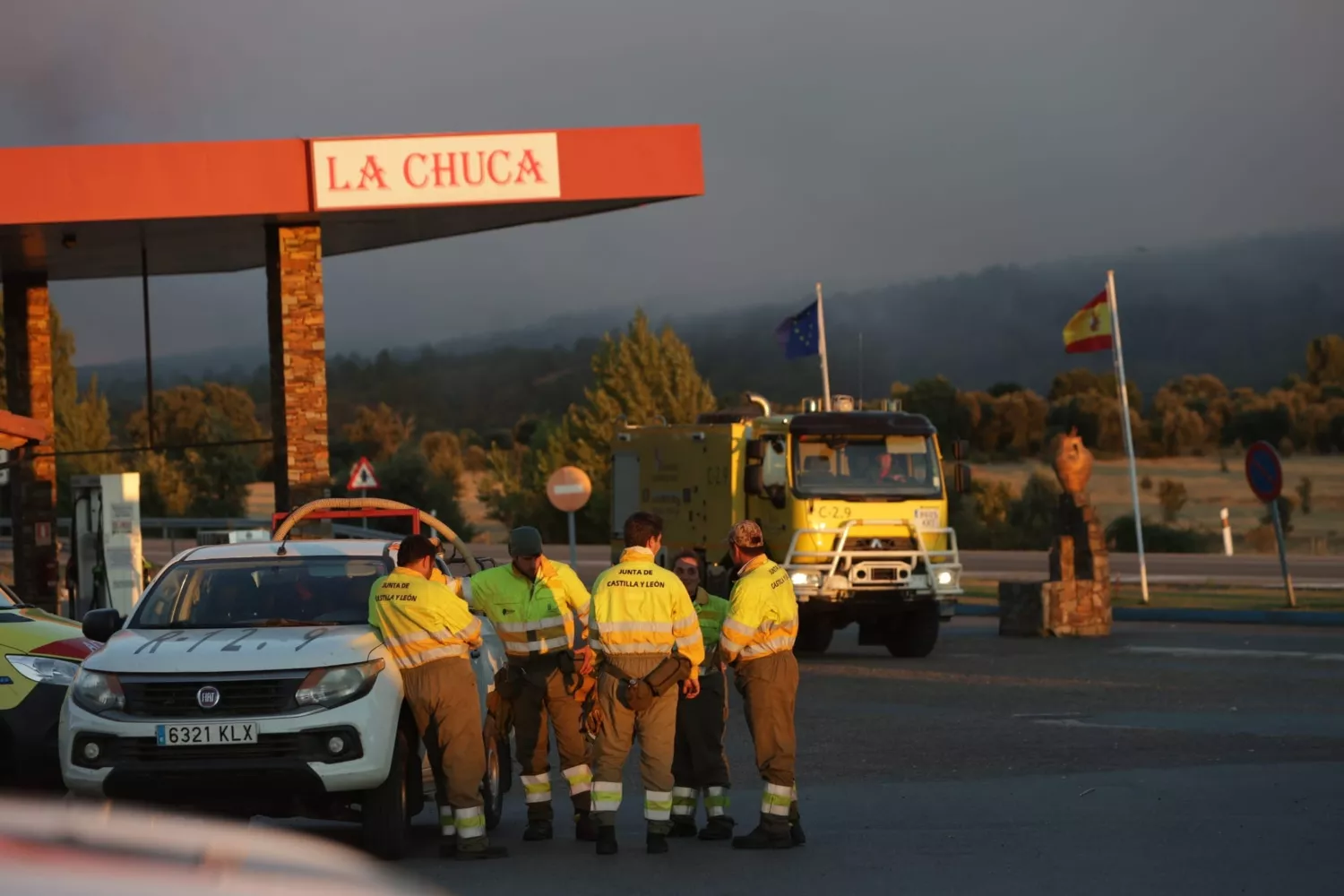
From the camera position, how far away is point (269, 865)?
4004 millimetres

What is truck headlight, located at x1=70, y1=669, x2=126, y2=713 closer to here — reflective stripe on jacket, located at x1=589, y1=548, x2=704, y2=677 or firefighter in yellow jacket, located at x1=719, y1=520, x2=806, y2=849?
reflective stripe on jacket, located at x1=589, y1=548, x2=704, y2=677

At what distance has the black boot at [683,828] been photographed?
1064 centimetres

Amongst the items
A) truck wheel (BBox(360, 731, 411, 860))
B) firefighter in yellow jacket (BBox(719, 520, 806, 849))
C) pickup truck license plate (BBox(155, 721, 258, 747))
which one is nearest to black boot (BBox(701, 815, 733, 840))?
firefighter in yellow jacket (BBox(719, 520, 806, 849))

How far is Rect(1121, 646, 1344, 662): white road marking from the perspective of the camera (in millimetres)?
21547

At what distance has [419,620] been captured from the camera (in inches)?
389

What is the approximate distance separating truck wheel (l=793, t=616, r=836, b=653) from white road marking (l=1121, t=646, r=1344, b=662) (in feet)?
12.1

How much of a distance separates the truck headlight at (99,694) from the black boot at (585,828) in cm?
258

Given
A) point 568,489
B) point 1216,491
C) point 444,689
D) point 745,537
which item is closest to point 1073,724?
point 745,537

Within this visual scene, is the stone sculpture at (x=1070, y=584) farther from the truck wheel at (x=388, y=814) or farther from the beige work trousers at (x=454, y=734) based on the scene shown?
the truck wheel at (x=388, y=814)

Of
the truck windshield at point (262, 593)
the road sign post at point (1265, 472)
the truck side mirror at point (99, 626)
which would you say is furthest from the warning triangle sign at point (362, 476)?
the truck side mirror at point (99, 626)

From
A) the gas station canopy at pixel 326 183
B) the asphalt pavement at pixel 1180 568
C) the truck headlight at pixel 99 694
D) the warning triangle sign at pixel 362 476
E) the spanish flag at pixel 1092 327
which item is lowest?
the asphalt pavement at pixel 1180 568

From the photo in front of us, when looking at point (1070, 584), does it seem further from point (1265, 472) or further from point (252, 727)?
point (252, 727)

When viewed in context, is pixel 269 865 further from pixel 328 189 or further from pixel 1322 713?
pixel 328 189

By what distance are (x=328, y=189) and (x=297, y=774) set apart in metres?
13.9
